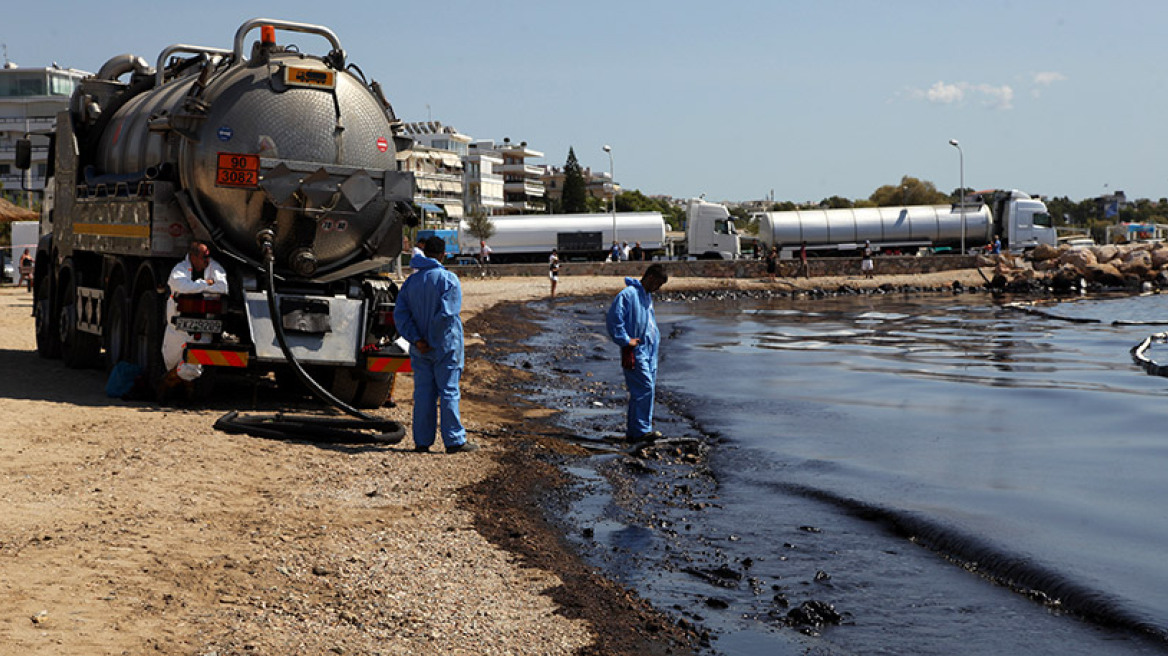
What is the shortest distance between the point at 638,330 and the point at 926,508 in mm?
3042

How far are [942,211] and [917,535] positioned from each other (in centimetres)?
6468

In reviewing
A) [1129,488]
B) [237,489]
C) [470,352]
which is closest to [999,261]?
[470,352]

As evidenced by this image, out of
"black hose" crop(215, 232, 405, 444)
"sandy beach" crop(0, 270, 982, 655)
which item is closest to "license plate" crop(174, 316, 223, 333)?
"black hose" crop(215, 232, 405, 444)

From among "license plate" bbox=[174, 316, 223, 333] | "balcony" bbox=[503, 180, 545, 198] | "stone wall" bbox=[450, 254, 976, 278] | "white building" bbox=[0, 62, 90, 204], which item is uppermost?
"white building" bbox=[0, 62, 90, 204]

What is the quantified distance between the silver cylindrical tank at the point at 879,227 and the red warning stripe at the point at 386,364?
5919 centimetres

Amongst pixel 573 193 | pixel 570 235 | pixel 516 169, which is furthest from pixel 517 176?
pixel 570 235

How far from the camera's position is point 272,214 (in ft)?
40.0

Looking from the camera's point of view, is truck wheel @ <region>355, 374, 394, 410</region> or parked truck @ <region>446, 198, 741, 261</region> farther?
parked truck @ <region>446, 198, 741, 261</region>

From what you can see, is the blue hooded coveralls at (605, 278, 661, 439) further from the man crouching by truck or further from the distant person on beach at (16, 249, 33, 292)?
the distant person on beach at (16, 249, 33, 292)

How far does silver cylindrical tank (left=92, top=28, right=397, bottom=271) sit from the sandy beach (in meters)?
2.00

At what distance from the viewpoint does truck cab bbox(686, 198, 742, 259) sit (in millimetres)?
71188

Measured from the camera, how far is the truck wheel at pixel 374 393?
12906 millimetres

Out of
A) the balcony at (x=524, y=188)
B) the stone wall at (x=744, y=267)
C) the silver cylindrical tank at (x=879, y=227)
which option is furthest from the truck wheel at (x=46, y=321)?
the balcony at (x=524, y=188)

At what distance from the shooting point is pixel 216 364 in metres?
11.7
